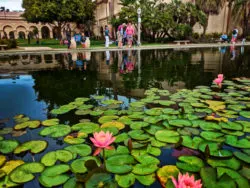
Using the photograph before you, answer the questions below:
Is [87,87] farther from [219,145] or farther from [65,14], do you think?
[65,14]

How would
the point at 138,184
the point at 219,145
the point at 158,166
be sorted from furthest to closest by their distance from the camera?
the point at 219,145 < the point at 158,166 < the point at 138,184

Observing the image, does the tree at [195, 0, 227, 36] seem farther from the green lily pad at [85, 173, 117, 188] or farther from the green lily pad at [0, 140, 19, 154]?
the green lily pad at [85, 173, 117, 188]

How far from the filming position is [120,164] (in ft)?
6.52

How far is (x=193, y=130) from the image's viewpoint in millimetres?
2695

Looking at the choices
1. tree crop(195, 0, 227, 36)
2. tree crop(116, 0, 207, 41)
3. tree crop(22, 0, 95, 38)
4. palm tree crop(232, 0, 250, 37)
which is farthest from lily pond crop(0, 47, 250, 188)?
palm tree crop(232, 0, 250, 37)

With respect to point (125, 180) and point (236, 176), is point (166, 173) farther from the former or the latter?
point (236, 176)

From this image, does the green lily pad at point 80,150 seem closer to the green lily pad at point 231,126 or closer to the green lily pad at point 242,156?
the green lily pad at point 242,156

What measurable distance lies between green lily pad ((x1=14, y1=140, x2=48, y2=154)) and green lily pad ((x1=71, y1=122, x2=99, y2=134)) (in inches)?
18.5

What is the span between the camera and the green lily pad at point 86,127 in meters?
2.75

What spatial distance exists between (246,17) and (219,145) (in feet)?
96.9

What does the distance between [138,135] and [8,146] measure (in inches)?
57.5

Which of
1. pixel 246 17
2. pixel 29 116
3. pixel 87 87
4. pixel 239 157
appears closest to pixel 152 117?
pixel 239 157

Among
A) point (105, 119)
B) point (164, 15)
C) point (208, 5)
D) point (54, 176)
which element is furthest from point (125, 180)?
point (208, 5)

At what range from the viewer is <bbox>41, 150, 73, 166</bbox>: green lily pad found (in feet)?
6.79
